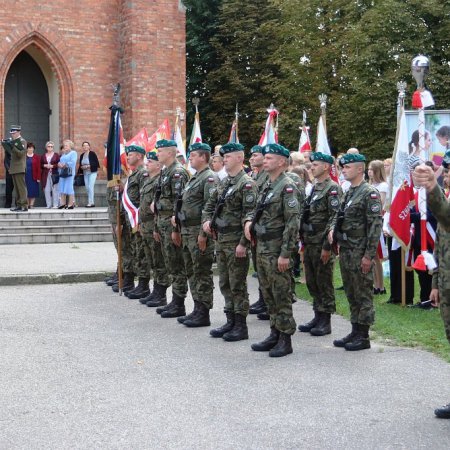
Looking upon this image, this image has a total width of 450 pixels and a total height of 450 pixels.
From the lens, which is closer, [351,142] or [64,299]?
[64,299]

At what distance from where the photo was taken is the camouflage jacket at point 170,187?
392 inches

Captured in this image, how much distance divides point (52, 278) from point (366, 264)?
6524 mm

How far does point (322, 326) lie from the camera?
8773mm

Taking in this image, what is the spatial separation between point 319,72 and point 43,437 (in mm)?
33740

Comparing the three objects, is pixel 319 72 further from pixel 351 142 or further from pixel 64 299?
pixel 64 299

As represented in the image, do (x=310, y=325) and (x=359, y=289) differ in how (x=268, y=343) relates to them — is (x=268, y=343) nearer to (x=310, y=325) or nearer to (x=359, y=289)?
(x=359, y=289)

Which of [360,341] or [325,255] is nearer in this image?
[360,341]

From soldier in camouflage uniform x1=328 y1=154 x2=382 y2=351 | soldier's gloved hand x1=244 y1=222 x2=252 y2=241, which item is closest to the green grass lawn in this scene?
soldier in camouflage uniform x1=328 y1=154 x2=382 y2=351

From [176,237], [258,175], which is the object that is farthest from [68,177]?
[176,237]

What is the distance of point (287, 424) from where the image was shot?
5.45 m

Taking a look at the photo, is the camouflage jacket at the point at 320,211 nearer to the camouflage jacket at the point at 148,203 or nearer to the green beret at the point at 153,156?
the camouflage jacket at the point at 148,203

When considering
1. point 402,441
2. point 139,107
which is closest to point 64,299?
point 402,441

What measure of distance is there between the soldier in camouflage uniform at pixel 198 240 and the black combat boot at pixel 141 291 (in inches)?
80.5

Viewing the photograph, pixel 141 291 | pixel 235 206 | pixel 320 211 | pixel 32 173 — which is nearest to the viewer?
pixel 235 206
